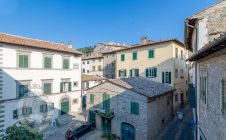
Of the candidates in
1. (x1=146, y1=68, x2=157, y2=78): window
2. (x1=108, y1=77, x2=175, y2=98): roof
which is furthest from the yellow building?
(x1=108, y1=77, x2=175, y2=98): roof

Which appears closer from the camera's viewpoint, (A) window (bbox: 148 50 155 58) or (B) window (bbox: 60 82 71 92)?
(B) window (bbox: 60 82 71 92)

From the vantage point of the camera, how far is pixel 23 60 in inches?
653

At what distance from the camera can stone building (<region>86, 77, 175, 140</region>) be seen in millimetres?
13422

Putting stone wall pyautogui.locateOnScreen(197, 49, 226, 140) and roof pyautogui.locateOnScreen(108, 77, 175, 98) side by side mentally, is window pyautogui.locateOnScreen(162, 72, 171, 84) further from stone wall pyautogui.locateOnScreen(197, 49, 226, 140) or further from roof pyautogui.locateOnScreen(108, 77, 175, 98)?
stone wall pyautogui.locateOnScreen(197, 49, 226, 140)

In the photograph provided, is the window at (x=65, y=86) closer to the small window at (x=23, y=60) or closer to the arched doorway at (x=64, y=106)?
the arched doorway at (x=64, y=106)

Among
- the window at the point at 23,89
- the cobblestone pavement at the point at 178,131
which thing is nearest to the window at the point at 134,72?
the cobblestone pavement at the point at 178,131

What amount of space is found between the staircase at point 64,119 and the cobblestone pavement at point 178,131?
12349mm

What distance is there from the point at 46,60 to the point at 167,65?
17170mm

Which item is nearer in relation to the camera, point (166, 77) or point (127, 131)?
point (127, 131)

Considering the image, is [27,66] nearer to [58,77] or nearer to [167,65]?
[58,77]

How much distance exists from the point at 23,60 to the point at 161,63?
18.7 meters

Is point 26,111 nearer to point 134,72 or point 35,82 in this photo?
point 35,82

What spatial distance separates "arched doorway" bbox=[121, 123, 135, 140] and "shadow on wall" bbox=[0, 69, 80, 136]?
8.25 meters

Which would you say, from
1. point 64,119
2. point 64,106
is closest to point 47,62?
point 64,106
